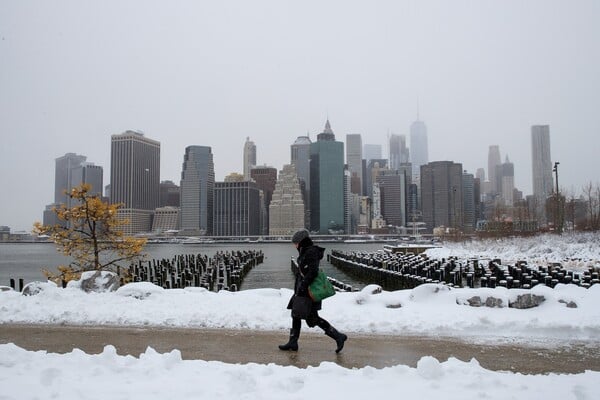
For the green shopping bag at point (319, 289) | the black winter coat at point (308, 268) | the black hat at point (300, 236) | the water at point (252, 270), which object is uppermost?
the black hat at point (300, 236)

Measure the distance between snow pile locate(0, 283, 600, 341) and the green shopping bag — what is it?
197cm

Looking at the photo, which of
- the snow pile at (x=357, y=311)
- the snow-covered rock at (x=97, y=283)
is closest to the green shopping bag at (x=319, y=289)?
the snow pile at (x=357, y=311)

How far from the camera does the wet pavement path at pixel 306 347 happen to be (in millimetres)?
6336

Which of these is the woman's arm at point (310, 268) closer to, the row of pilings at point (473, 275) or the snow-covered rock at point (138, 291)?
the snow-covered rock at point (138, 291)

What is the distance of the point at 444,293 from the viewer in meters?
10.1

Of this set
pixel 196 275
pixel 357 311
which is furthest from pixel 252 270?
pixel 357 311

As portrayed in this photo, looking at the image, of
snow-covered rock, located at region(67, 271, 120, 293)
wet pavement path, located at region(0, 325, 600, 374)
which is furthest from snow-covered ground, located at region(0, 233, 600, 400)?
wet pavement path, located at region(0, 325, 600, 374)

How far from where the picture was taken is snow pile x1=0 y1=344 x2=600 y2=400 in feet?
15.1

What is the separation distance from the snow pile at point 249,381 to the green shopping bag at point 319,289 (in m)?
1.32

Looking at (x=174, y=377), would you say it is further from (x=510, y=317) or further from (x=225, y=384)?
(x=510, y=317)

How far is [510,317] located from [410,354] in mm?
2881

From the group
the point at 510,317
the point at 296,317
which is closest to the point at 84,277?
the point at 296,317

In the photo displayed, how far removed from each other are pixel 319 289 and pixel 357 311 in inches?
107

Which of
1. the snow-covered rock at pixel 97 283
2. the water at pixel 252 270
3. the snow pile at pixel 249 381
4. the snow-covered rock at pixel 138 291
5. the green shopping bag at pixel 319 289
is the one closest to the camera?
the snow pile at pixel 249 381
